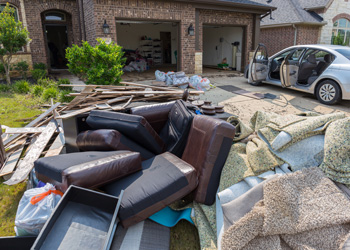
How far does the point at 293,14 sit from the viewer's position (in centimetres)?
1789

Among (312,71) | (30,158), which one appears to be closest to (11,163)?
(30,158)

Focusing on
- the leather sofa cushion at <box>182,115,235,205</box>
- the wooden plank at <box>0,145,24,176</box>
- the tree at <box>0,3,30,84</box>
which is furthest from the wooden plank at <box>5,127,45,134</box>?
the tree at <box>0,3,30,84</box>

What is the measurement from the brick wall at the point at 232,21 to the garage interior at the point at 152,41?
5.28m

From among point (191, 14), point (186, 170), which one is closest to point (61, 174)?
point (186, 170)

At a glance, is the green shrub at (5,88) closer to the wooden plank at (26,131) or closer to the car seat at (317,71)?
the wooden plank at (26,131)

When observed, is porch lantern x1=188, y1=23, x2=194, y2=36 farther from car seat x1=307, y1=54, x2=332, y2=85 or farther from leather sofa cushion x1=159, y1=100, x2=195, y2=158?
leather sofa cushion x1=159, y1=100, x2=195, y2=158

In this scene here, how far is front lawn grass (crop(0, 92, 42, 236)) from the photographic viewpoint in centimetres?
280

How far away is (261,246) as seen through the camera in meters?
1.97

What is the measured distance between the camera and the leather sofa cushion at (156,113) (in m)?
3.91

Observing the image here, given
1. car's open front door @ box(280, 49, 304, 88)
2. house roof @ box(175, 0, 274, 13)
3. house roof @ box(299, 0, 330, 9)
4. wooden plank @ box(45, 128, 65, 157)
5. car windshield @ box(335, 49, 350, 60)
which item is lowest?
wooden plank @ box(45, 128, 65, 157)

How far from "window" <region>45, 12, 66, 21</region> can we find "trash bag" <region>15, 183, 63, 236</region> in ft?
44.2

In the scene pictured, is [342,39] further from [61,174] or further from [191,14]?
[61,174]

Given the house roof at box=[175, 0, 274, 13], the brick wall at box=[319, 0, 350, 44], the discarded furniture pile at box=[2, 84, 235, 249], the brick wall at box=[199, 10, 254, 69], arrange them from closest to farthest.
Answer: the discarded furniture pile at box=[2, 84, 235, 249], the house roof at box=[175, 0, 274, 13], the brick wall at box=[199, 10, 254, 69], the brick wall at box=[319, 0, 350, 44]

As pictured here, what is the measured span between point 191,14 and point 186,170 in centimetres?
1095
